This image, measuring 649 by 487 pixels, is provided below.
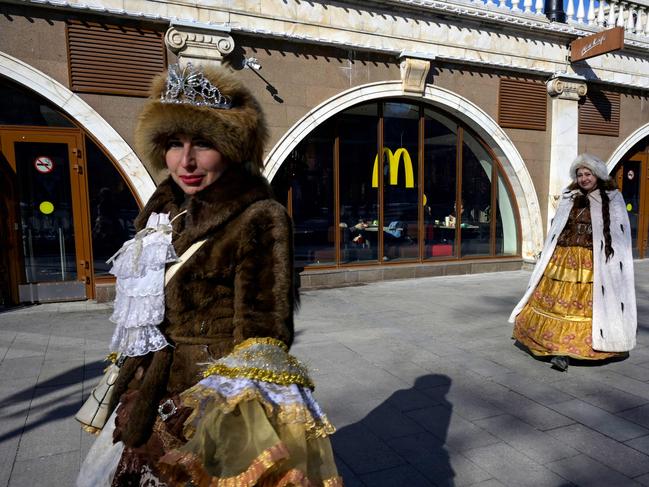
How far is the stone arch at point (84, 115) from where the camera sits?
6523mm

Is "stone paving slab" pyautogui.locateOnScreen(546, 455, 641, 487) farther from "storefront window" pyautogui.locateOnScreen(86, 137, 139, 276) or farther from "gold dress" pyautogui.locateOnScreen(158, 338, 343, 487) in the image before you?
"storefront window" pyautogui.locateOnScreen(86, 137, 139, 276)

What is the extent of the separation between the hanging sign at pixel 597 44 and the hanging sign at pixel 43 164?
1019cm

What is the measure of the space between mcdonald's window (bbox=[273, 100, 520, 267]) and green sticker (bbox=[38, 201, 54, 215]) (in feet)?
11.5

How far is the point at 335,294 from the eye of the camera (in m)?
8.09

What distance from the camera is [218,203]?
1652 millimetres

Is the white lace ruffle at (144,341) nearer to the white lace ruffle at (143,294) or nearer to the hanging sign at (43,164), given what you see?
the white lace ruffle at (143,294)

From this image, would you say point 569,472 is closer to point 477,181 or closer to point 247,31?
point 247,31

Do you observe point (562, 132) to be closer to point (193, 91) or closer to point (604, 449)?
point (604, 449)

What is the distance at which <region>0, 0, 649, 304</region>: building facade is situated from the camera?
6934 millimetres

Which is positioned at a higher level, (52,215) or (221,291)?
(52,215)

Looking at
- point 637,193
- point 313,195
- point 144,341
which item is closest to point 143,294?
point 144,341

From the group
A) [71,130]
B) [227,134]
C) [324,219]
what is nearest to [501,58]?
[324,219]

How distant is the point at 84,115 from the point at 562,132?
931 cm

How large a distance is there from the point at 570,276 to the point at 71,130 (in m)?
→ 6.92
